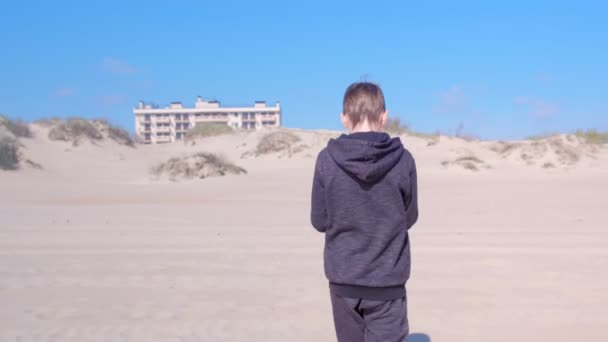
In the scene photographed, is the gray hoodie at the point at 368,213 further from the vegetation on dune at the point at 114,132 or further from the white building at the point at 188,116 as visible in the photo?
the white building at the point at 188,116

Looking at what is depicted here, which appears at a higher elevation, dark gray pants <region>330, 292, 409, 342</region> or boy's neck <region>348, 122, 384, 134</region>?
boy's neck <region>348, 122, 384, 134</region>

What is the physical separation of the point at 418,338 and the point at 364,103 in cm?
223

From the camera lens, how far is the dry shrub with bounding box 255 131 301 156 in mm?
27203

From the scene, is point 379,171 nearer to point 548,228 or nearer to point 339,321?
point 339,321

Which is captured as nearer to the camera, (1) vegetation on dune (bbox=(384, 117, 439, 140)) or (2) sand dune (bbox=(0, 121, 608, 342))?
(2) sand dune (bbox=(0, 121, 608, 342))

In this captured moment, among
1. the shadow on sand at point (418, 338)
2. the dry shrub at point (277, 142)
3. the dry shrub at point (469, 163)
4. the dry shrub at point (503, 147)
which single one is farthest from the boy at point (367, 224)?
the dry shrub at point (277, 142)

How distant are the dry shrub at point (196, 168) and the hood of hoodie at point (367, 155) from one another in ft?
52.5

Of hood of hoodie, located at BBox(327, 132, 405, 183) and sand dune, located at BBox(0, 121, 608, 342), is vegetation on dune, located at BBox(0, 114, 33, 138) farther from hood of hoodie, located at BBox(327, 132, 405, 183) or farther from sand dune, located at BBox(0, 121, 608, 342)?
hood of hoodie, located at BBox(327, 132, 405, 183)

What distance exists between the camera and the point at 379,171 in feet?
8.27

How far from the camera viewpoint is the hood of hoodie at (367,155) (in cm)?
252

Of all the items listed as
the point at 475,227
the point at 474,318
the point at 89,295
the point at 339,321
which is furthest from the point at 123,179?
the point at 339,321

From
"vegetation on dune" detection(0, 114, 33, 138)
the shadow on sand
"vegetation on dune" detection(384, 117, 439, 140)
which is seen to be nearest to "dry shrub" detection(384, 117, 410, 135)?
"vegetation on dune" detection(384, 117, 439, 140)

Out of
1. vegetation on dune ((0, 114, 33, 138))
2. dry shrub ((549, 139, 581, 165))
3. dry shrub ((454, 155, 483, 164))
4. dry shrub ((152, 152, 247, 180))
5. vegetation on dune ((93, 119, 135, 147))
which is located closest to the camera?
dry shrub ((152, 152, 247, 180))

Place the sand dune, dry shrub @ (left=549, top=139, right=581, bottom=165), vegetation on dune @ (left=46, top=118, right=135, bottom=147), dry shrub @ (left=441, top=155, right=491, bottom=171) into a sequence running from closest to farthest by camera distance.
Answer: the sand dune → dry shrub @ (left=441, top=155, right=491, bottom=171) → dry shrub @ (left=549, top=139, right=581, bottom=165) → vegetation on dune @ (left=46, top=118, right=135, bottom=147)
